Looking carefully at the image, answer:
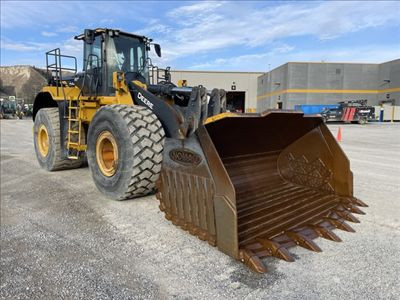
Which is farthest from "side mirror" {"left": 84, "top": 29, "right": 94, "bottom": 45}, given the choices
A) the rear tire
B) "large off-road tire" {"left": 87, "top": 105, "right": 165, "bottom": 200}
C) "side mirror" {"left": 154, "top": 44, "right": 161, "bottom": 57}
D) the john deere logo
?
the rear tire

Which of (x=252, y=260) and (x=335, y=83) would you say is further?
(x=335, y=83)

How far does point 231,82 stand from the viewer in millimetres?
45312

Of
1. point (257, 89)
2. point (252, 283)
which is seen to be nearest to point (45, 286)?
point (252, 283)

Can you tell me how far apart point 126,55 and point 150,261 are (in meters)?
3.77

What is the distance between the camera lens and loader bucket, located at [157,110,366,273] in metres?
2.87

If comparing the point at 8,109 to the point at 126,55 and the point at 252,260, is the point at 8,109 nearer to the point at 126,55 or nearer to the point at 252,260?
the point at 126,55

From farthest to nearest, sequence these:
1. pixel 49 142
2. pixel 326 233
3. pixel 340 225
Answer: pixel 49 142, pixel 340 225, pixel 326 233

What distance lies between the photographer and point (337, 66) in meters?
39.8

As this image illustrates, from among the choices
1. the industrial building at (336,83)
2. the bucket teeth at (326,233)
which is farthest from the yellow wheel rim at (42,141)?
the industrial building at (336,83)

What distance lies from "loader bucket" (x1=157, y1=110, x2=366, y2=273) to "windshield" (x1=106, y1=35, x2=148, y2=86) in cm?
243

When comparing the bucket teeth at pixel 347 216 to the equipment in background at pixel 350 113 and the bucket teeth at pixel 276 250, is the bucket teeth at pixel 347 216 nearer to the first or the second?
the bucket teeth at pixel 276 250

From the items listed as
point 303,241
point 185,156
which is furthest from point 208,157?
point 303,241

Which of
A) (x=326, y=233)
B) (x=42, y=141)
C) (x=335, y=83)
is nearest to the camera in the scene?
(x=326, y=233)

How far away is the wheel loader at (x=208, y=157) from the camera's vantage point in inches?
117
